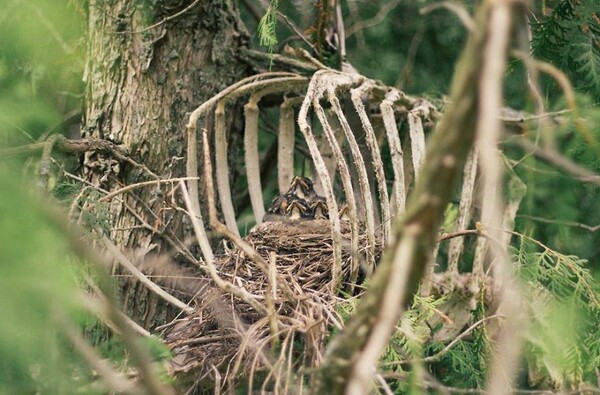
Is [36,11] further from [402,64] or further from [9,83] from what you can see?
[402,64]

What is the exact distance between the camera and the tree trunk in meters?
3.09

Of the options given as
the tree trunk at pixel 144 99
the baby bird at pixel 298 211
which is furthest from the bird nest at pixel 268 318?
the tree trunk at pixel 144 99

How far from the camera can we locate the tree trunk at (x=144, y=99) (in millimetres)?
3086

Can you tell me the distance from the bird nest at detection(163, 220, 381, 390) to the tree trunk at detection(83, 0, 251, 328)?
0.33 m

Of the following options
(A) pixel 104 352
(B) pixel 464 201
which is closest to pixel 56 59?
(A) pixel 104 352

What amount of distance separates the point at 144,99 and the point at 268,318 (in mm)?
1418

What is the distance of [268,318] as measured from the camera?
81.7 inches

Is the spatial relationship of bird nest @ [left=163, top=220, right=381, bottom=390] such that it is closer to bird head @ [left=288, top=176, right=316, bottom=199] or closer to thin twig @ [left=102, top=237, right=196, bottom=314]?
thin twig @ [left=102, top=237, right=196, bottom=314]

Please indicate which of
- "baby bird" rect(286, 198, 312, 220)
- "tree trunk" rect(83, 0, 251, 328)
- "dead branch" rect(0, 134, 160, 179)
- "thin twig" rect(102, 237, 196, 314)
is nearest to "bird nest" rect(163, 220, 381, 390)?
"thin twig" rect(102, 237, 196, 314)

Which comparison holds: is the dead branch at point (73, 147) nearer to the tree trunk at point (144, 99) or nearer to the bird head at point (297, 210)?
the tree trunk at point (144, 99)

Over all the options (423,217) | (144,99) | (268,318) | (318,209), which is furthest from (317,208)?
(423,217)

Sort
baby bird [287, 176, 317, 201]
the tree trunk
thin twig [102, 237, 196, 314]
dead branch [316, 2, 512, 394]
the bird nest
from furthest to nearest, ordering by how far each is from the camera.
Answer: baby bird [287, 176, 317, 201]
the tree trunk
thin twig [102, 237, 196, 314]
the bird nest
dead branch [316, 2, 512, 394]

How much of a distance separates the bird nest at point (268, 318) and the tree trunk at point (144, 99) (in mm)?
332

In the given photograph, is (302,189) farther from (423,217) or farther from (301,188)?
(423,217)
